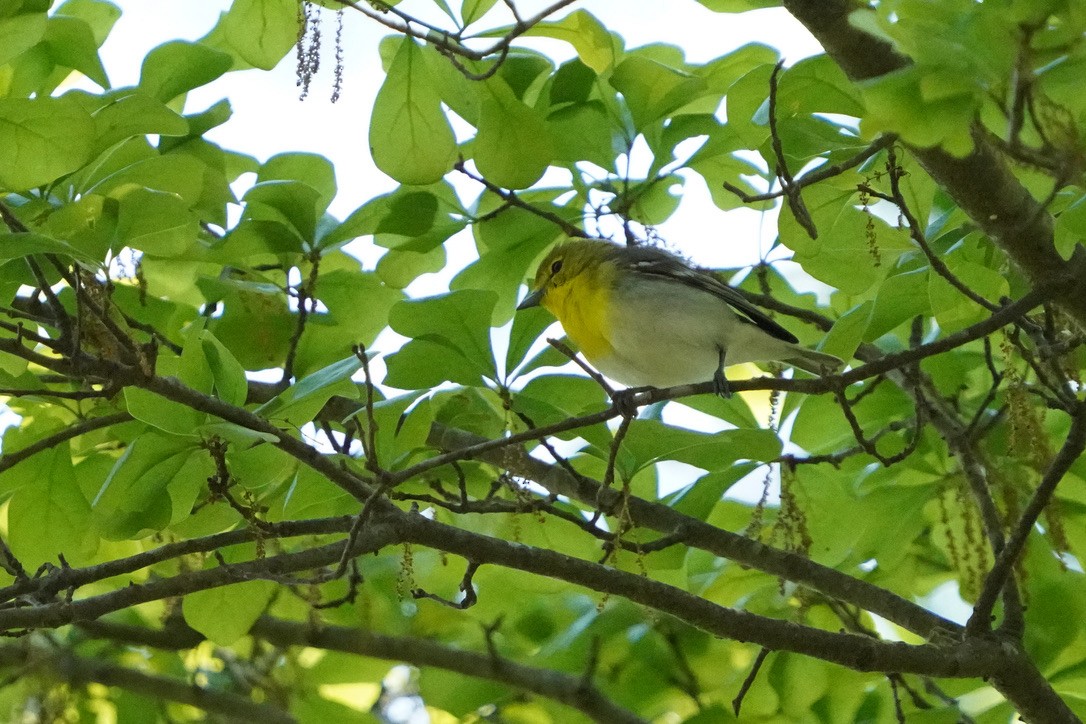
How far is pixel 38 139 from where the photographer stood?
1543 millimetres

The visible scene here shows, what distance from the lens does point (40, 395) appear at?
5.53 feet

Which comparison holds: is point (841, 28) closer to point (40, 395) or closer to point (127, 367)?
point (127, 367)

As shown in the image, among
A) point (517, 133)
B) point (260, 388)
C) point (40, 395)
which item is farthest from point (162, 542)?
point (517, 133)

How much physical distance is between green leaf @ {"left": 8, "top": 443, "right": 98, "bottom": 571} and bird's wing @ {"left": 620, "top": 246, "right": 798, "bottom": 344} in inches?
45.6

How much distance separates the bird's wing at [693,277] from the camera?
2410mm

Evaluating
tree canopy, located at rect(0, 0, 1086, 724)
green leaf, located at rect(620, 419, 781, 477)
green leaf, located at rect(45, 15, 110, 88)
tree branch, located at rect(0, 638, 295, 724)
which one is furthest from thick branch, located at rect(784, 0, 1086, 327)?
tree branch, located at rect(0, 638, 295, 724)

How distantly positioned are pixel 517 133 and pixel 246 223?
0.55 m

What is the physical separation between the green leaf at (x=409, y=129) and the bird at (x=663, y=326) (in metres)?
0.79

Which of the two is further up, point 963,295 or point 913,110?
point 963,295

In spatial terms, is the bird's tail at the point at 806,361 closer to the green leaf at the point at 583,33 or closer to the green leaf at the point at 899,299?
the green leaf at the point at 899,299

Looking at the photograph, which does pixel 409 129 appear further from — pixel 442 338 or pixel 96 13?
pixel 96 13

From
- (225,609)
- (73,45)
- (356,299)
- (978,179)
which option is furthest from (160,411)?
(978,179)

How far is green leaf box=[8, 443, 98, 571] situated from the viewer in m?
1.85

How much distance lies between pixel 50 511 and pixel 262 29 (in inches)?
35.9
